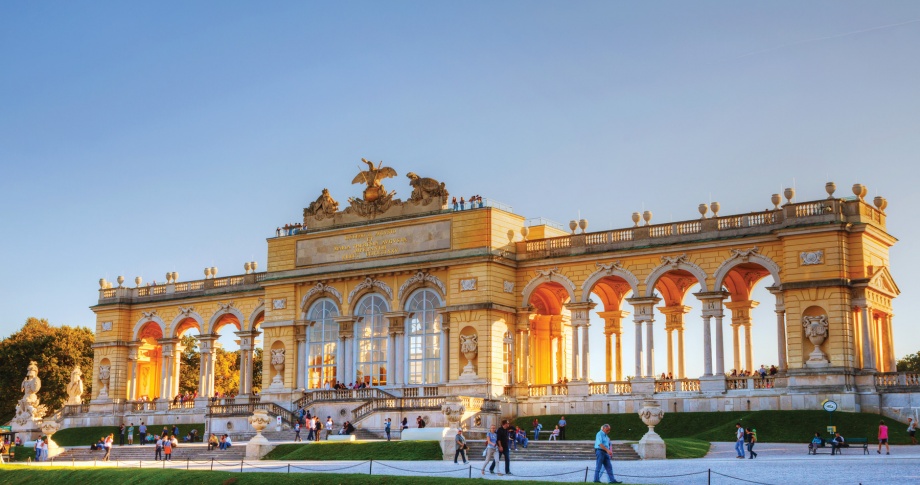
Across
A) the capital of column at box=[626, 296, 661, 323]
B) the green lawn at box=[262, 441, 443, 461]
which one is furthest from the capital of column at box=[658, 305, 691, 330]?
the green lawn at box=[262, 441, 443, 461]

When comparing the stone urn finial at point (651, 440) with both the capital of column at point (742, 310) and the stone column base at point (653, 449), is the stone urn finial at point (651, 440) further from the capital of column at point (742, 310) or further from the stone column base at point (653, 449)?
the capital of column at point (742, 310)

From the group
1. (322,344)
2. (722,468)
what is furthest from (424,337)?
(722,468)

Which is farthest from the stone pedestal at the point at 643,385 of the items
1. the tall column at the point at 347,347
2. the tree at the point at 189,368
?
the tree at the point at 189,368

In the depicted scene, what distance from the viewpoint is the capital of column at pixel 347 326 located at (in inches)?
2173

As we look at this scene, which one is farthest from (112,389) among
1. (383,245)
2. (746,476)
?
(746,476)

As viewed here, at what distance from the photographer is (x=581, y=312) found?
51.0m

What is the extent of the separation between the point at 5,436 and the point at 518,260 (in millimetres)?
26509

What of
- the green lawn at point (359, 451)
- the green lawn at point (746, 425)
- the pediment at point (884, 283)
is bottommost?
the green lawn at point (359, 451)

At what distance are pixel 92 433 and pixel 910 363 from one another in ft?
169

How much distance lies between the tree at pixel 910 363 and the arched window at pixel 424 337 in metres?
37.9

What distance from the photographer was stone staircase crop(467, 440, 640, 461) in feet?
117

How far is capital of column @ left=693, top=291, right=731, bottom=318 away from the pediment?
5.74 m

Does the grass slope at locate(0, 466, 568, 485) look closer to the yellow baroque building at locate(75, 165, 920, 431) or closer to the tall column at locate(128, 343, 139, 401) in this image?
the yellow baroque building at locate(75, 165, 920, 431)

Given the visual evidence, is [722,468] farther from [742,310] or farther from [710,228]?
[742,310]
